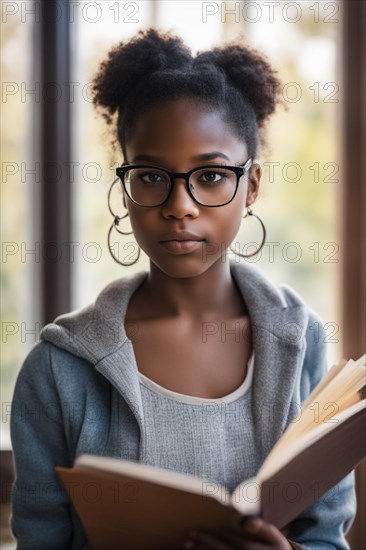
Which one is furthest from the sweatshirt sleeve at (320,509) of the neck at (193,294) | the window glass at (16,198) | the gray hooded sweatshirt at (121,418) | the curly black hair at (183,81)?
the window glass at (16,198)

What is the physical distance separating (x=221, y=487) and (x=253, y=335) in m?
0.36

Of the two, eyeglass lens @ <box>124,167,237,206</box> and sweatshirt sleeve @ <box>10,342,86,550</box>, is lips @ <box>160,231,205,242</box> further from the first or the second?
sweatshirt sleeve @ <box>10,342,86,550</box>

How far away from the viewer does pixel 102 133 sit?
1273 millimetres

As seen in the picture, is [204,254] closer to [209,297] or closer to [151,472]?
[209,297]

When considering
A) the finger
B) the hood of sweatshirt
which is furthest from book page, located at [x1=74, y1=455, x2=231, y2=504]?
the hood of sweatshirt

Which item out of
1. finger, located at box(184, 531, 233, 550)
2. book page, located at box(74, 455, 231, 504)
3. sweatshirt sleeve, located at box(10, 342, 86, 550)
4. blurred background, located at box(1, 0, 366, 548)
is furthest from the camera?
blurred background, located at box(1, 0, 366, 548)

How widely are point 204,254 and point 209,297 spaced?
14cm

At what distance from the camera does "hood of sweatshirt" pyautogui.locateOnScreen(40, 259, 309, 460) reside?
1125 millimetres

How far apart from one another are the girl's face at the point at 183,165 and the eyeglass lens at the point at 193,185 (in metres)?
0.01

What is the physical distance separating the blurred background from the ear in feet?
2.32

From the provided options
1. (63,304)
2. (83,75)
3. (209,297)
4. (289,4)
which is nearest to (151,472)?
(209,297)

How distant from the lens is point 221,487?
0.89m

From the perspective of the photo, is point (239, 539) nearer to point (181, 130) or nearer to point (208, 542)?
point (208, 542)

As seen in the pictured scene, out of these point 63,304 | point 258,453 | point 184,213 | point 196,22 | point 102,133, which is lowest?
point 258,453
